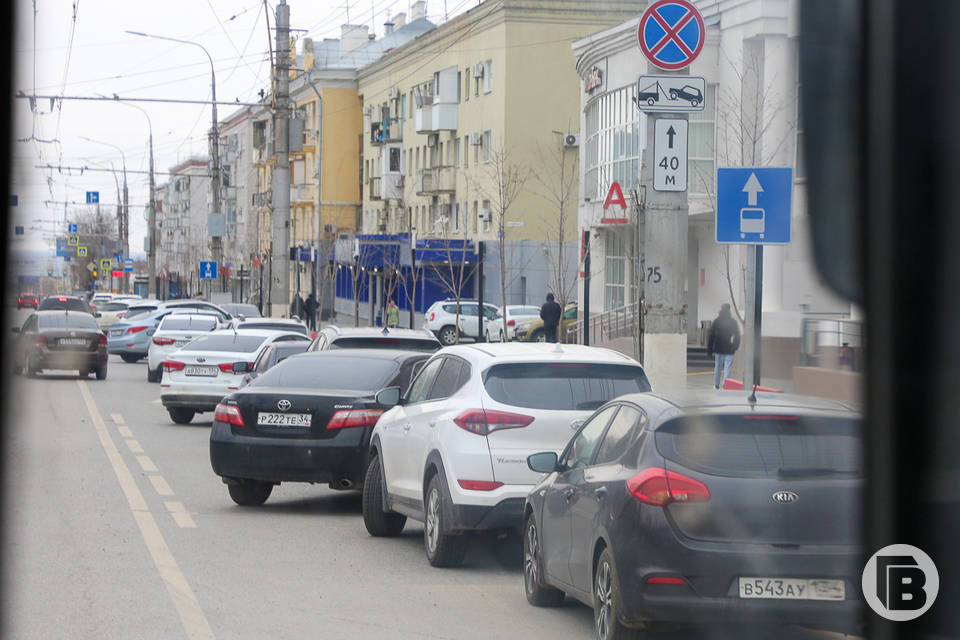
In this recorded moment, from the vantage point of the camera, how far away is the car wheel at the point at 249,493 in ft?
40.7

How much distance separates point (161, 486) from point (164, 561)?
13.9 feet

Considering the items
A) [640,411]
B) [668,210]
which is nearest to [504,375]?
[640,411]

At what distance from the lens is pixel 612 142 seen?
37.6 m

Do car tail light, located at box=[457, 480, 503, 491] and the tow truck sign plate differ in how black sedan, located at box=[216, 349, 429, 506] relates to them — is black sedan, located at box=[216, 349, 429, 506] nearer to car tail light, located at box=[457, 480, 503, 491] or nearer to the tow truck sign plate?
car tail light, located at box=[457, 480, 503, 491]

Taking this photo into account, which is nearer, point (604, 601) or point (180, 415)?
point (604, 601)

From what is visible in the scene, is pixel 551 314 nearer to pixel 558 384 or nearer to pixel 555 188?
pixel 555 188

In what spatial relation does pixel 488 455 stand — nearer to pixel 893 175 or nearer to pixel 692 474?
pixel 692 474

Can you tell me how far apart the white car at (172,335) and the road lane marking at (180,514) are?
61.2ft

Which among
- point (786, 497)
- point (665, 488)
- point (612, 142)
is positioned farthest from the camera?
point (612, 142)

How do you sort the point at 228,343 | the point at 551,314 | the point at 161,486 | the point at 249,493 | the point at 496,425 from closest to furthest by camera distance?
1. the point at 496,425
2. the point at 249,493
3. the point at 161,486
4. the point at 228,343
5. the point at 551,314

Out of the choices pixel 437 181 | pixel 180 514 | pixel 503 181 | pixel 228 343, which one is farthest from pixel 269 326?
pixel 437 181

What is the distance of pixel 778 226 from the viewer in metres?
11.0

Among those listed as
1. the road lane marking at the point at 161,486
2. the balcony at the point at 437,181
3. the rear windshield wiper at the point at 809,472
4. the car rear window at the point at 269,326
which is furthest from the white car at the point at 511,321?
the rear windshield wiper at the point at 809,472

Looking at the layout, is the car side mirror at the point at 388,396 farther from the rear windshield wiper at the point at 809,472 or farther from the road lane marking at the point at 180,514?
the rear windshield wiper at the point at 809,472
